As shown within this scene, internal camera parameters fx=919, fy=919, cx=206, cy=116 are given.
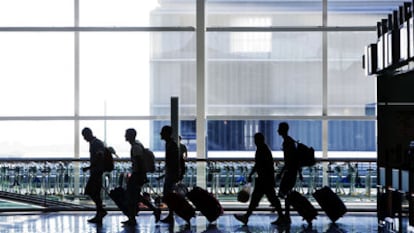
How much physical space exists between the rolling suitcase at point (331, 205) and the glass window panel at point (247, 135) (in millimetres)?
5465

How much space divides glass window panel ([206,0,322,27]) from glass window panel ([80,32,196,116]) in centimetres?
74

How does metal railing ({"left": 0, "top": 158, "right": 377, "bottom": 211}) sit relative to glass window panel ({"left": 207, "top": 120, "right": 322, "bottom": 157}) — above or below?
below

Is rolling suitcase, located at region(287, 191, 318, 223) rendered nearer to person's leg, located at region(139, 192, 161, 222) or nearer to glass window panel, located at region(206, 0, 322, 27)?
person's leg, located at region(139, 192, 161, 222)

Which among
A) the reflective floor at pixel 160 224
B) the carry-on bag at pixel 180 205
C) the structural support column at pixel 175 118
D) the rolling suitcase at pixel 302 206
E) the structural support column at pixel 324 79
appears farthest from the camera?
the structural support column at pixel 324 79

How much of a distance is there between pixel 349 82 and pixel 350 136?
3.86ft

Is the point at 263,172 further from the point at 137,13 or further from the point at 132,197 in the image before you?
the point at 137,13

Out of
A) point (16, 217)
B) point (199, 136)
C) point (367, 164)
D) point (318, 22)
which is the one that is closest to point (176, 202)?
point (16, 217)

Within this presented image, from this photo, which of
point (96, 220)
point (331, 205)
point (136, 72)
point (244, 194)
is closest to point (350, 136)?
point (136, 72)

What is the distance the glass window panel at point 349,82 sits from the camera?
782 inches

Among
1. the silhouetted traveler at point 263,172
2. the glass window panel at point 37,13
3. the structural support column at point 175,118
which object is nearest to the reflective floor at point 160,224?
the silhouetted traveler at point 263,172

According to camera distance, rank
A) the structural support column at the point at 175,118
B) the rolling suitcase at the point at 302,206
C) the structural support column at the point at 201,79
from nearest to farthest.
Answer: the rolling suitcase at the point at 302,206 → the structural support column at the point at 175,118 → the structural support column at the point at 201,79

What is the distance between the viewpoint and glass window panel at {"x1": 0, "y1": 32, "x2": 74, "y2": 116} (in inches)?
784

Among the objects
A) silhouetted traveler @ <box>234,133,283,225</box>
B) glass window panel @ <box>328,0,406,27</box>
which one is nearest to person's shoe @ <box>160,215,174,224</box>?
→ silhouetted traveler @ <box>234,133,283,225</box>

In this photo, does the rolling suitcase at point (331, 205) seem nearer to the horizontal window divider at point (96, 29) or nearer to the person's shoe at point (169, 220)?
Result: the person's shoe at point (169, 220)
